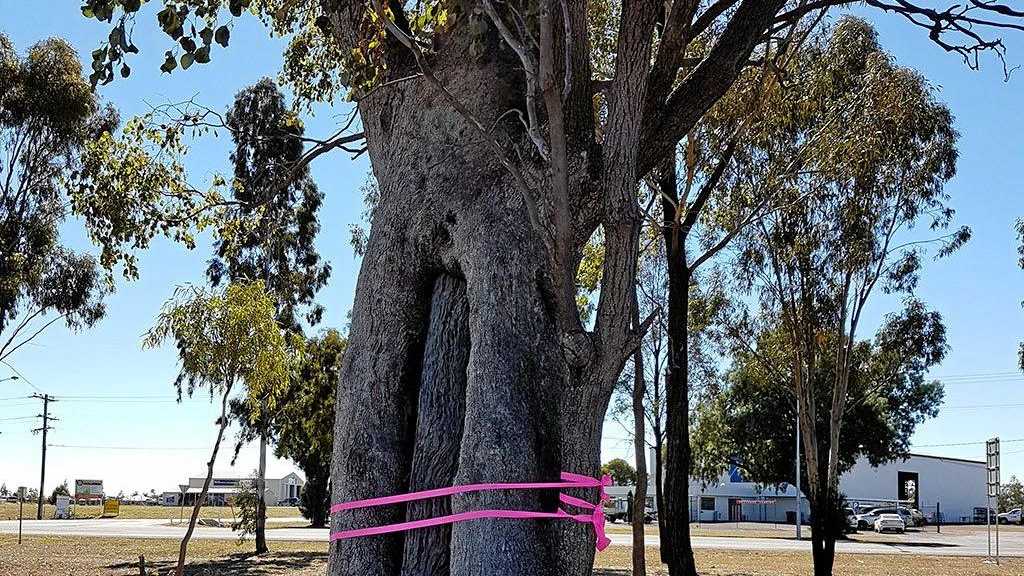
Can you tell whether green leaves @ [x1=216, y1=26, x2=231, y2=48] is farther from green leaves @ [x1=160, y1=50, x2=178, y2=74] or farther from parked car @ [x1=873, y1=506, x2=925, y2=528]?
parked car @ [x1=873, y1=506, x2=925, y2=528]

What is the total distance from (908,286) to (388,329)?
67.7 feet

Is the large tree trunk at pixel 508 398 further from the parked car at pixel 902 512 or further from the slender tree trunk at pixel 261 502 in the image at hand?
the parked car at pixel 902 512

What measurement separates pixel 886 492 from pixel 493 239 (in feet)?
241

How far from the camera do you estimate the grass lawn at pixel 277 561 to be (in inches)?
936

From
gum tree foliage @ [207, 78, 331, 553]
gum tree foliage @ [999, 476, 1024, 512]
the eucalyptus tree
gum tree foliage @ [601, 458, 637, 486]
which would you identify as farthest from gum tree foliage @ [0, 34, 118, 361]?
gum tree foliage @ [999, 476, 1024, 512]

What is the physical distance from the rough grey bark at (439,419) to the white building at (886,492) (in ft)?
219

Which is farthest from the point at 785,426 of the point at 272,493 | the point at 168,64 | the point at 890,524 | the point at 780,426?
the point at 272,493

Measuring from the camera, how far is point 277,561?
88.8 feet

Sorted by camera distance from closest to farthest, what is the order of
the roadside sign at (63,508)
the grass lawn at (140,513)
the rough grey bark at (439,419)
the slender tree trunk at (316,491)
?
the rough grey bark at (439,419), the slender tree trunk at (316,491), the roadside sign at (63,508), the grass lawn at (140,513)

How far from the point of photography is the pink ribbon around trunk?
488 cm

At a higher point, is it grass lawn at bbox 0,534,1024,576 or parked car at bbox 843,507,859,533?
grass lawn at bbox 0,534,1024,576

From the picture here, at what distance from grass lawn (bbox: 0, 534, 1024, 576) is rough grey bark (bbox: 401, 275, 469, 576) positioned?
1776cm

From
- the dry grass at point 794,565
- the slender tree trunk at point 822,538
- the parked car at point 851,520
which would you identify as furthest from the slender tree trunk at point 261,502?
the parked car at point 851,520

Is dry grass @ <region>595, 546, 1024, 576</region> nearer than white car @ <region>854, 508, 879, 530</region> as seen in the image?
Yes
